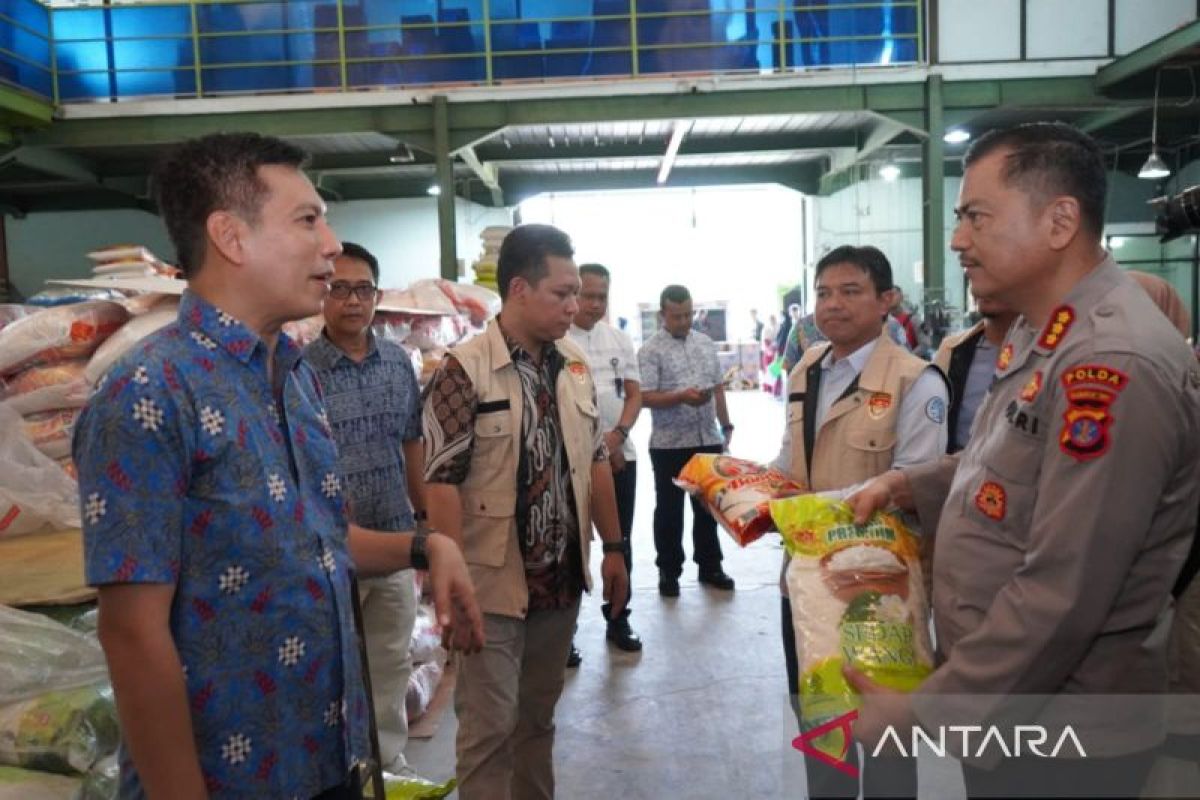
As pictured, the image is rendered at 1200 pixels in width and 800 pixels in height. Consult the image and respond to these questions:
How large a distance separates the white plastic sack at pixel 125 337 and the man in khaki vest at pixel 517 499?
141cm

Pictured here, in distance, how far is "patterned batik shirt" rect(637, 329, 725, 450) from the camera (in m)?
4.93

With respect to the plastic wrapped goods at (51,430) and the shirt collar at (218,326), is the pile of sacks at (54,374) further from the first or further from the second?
the shirt collar at (218,326)

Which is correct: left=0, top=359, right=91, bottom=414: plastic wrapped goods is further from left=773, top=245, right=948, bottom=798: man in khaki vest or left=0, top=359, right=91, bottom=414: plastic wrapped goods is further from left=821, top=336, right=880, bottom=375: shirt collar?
left=821, top=336, right=880, bottom=375: shirt collar

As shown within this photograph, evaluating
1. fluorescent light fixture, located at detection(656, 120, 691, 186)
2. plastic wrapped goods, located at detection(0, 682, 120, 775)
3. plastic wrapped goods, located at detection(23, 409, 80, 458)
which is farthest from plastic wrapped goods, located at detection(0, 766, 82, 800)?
fluorescent light fixture, located at detection(656, 120, 691, 186)

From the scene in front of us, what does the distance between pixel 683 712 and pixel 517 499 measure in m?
1.63

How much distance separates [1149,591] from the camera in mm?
1256

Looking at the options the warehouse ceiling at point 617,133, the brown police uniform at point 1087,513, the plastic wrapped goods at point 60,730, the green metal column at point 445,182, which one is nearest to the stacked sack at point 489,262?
A: the green metal column at point 445,182

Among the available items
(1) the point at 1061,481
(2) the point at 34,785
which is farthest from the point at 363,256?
(1) the point at 1061,481

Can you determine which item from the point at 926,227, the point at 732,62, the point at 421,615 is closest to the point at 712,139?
the point at 732,62

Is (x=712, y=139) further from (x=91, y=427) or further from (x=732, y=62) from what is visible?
(x=91, y=427)

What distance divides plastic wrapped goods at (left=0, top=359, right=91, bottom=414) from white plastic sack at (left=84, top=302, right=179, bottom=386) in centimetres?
7

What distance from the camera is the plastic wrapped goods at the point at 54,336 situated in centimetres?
332

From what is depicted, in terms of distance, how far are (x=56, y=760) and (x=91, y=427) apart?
1.22 metres

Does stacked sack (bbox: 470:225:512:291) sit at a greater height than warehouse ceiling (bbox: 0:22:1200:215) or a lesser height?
lesser
